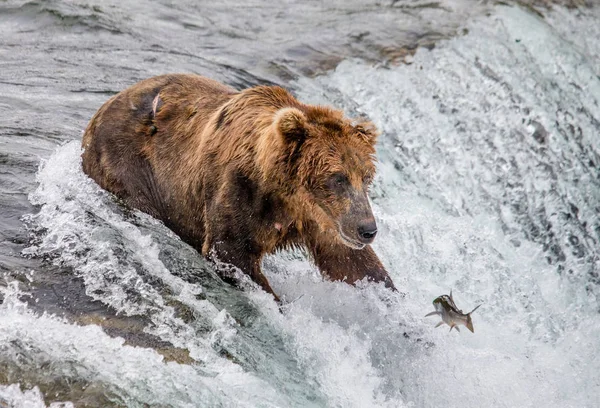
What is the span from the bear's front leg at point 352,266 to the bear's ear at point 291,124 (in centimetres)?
81

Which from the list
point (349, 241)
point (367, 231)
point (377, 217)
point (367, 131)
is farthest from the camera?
point (377, 217)

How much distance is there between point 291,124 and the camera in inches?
184

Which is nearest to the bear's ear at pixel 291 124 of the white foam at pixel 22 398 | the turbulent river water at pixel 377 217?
the turbulent river water at pixel 377 217

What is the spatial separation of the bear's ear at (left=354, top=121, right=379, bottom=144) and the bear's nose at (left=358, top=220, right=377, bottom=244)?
0.56 meters

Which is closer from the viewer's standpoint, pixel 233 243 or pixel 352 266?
pixel 233 243

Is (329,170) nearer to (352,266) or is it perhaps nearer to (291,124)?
(291,124)

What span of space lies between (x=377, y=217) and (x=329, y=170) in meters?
2.06

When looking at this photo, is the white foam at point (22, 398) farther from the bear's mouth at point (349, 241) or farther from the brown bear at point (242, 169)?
the bear's mouth at point (349, 241)

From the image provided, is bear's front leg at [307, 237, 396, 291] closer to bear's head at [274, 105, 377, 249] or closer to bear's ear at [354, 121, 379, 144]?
bear's head at [274, 105, 377, 249]

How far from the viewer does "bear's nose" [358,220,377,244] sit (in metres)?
4.54

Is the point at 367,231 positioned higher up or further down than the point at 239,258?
higher up

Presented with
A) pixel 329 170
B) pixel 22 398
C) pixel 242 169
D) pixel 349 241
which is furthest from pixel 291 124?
pixel 22 398

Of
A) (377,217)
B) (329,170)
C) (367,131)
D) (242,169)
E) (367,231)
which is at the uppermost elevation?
(367,131)

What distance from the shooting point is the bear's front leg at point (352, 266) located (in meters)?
5.24
